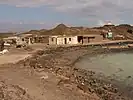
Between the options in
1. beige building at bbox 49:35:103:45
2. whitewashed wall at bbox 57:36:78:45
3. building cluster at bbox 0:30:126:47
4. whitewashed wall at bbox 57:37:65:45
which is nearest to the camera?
building cluster at bbox 0:30:126:47

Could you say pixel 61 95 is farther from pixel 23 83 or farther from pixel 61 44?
pixel 61 44

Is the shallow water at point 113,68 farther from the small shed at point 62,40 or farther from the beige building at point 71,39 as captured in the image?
the beige building at point 71,39

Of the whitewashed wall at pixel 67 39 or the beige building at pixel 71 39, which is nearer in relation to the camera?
the beige building at pixel 71 39

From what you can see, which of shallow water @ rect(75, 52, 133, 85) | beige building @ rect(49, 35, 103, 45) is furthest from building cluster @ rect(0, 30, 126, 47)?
shallow water @ rect(75, 52, 133, 85)

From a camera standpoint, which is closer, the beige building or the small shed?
the small shed

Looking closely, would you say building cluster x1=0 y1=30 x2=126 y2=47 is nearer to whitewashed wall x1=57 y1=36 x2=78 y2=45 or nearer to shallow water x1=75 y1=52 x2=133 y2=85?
whitewashed wall x1=57 y1=36 x2=78 y2=45

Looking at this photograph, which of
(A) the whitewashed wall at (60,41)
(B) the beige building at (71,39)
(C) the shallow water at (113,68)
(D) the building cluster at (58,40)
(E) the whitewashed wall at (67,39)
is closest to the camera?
(C) the shallow water at (113,68)

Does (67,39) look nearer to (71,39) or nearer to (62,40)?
(71,39)

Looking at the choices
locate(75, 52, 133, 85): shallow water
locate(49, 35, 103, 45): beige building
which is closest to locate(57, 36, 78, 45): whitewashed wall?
locate(49, 35, 103, 45): beige building

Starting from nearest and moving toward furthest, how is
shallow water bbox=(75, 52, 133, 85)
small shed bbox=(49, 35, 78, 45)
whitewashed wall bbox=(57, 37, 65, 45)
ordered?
shallow water bbox=(75, 52, 133, 85) → small shed bbox=(49, 35, 78, 45) → whitewashed wall bbox=(57, 37, 65, 45)

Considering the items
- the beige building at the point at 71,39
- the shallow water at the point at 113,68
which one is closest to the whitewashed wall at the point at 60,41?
the beige building at the point at 71,39

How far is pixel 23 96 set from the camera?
16.3 m

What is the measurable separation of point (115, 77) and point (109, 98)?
11.6 meters

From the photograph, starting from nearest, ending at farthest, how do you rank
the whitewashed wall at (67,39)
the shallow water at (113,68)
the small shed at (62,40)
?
the shallow water at (113,68) → the small shed at (62,40) → the whitewashed wall at (67,39)
